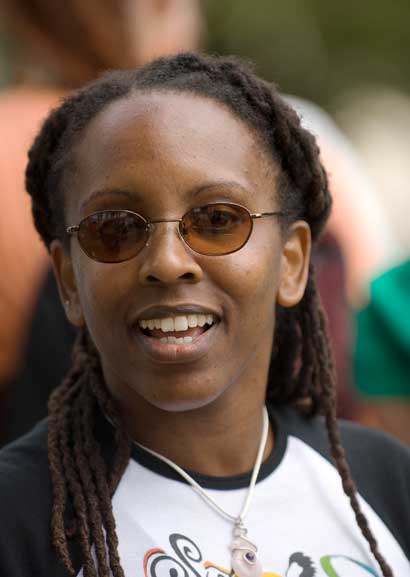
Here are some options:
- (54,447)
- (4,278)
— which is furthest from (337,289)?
(54,447)

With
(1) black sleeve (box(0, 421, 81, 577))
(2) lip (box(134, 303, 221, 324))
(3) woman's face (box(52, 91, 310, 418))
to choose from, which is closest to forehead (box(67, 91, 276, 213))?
(3) woman's face (box(52, 91, 310, 418))

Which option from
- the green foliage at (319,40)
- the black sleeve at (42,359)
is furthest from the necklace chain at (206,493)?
the green foliage at (319,40)

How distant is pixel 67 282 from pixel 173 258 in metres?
0.50

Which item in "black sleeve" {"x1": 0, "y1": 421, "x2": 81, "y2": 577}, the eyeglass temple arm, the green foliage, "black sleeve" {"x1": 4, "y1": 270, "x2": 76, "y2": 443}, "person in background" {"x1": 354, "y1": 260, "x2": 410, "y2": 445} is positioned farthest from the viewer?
the green foliage

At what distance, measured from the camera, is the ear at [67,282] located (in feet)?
8.79

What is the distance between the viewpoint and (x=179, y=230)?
2371 millimetres

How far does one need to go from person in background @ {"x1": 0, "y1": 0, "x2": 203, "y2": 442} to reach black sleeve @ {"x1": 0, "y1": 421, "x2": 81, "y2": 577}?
0.88m

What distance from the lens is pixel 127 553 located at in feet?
7.75

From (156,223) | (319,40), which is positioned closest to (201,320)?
(156,223)

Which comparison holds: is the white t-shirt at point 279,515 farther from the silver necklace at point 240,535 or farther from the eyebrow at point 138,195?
the eyebrow at point 138,195

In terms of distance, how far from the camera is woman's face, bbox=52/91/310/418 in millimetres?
2371

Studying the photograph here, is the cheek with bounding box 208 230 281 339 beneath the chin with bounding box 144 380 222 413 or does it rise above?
above

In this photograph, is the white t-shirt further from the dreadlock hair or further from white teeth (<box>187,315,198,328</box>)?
white teeth (<box>187,315,198,328</box>)

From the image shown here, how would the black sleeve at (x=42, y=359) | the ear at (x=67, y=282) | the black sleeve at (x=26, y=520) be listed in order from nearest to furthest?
the black sleeve at (x=26, y=520) < the ear at (x=67, y=282) < the black sleeve at (x=42, y=359)
